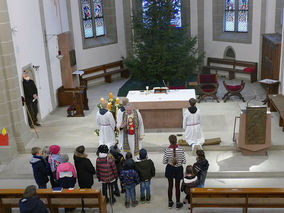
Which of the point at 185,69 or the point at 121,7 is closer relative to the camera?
the point at 185,69

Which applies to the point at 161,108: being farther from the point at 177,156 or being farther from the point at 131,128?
the point at 177,156

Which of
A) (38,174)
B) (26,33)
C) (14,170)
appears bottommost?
(14,170)

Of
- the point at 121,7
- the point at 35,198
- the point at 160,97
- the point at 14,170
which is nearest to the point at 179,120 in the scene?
the point at 160,97

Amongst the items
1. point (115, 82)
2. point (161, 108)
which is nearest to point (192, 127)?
point (161, 108)

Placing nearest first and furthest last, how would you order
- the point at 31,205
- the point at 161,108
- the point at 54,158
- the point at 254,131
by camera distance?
the point at 31,205 < the point at 54,158 < the point at 254,131 < the point at 161,108

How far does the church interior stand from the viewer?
9.20 m

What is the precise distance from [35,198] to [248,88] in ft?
37.2

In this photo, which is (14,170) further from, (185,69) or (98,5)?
(98,5)

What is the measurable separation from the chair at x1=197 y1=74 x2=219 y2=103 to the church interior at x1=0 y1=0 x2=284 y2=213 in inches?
13.7

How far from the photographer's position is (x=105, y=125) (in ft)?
31.9

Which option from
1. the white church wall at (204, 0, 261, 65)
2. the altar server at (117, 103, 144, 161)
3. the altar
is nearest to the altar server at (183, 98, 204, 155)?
the altar server at (117, 103, 144, 161)

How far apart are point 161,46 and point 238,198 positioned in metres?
9.00

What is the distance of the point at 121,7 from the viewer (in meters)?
17.8

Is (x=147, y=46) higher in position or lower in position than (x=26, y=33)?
lower
